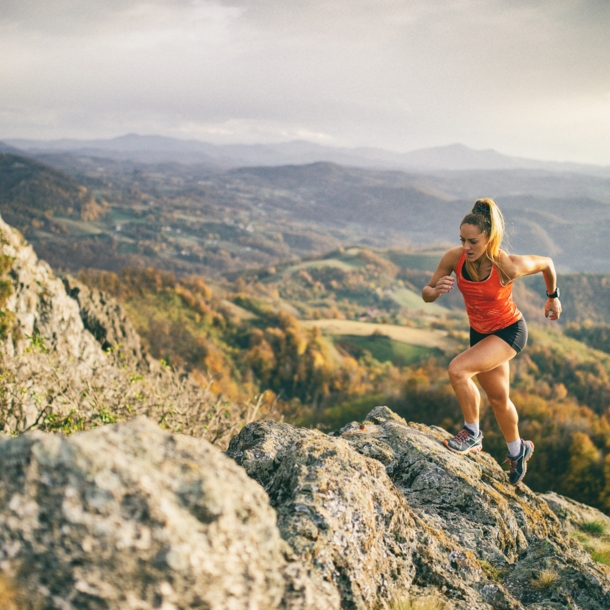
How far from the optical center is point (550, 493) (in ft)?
28.1

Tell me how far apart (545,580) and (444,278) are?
10.3 ft

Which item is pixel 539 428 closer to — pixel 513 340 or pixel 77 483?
pixel 513 340

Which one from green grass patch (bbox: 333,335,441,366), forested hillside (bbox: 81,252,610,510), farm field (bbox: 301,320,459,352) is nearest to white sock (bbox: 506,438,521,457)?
forested hillside (bbox: 81,252,610,510)

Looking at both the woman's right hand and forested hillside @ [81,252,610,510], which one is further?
forested hillside @ [81,252,610,510]

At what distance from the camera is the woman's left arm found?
5199 mm

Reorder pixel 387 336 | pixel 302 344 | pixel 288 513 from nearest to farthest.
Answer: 1. pixel 288 513
2. pixel 302 344
3. pixel 387 336

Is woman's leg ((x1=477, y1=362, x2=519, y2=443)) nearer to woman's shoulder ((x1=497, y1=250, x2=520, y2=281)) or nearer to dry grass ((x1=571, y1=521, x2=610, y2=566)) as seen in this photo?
woman's shoulder ((x1=497, y1=250, x2=520, y2=281))

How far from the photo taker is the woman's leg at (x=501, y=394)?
5.90 m

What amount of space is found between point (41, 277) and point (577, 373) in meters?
98.0

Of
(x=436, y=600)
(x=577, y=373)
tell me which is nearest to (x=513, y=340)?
(x=436, y=600)

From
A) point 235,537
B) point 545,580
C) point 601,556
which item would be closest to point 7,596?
point 235,537

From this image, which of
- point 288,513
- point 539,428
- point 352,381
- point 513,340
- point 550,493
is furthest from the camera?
point 352,381

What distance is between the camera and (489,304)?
215 inches

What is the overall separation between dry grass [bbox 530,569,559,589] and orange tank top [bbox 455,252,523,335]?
2684mm
